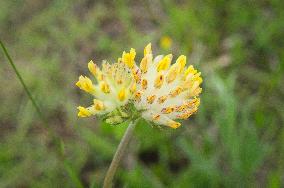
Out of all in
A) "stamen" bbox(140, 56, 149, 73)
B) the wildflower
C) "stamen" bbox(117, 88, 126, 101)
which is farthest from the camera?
the wildflower

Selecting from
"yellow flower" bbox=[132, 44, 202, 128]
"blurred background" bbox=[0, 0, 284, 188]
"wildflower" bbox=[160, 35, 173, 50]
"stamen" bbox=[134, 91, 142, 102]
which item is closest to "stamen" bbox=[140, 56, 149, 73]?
"yellow flower" bbox=[132, 44, 202, 128]

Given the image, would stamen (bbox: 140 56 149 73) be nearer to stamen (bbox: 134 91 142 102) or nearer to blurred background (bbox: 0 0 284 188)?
stamen (bbox: 134 91 142 102)

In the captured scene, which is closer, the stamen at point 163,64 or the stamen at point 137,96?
the stamen at point 137,96

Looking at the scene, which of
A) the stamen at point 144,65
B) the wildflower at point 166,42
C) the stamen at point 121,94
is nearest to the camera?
the stamen at point 121,94

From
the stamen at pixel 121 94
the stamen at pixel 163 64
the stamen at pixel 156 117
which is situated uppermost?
the stamen at pixel 163 64

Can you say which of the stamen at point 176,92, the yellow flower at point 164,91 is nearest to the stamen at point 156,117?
the yellow flower at point 164,91

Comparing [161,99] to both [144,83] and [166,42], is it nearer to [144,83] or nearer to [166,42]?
[144,83]

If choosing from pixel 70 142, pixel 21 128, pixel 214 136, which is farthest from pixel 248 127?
pixel 21 128

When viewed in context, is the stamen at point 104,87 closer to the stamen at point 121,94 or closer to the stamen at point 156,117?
the stamen at point 121,94
